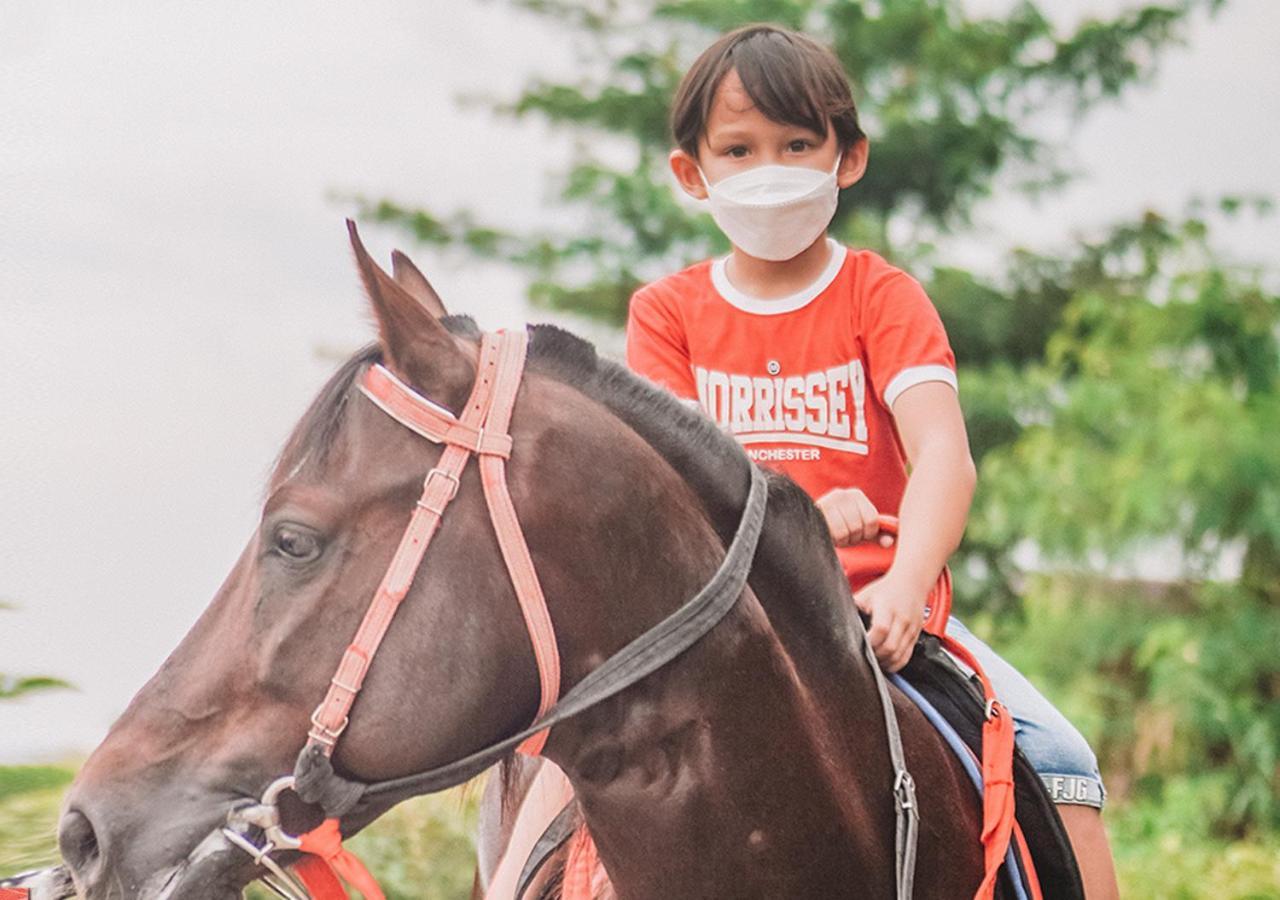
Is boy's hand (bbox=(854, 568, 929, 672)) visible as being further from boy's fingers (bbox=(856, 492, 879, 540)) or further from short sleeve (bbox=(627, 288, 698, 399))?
short sleeve (bbox=(627, 288, 698, 399))

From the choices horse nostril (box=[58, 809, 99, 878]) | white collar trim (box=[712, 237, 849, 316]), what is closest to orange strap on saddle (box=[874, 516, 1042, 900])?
white collar trim (box=[712, 237, 849, 316])

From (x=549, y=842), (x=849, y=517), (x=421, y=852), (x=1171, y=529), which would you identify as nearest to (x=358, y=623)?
(x=549, y=842)

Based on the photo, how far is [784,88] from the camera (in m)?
2.47

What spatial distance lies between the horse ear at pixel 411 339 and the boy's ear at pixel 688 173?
0.94 m

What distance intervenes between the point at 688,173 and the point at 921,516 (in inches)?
33.7

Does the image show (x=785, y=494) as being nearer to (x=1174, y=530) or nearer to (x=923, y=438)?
(x=923, y=438)

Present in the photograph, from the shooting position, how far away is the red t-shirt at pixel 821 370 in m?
2.61

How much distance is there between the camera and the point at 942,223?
10.9 meters

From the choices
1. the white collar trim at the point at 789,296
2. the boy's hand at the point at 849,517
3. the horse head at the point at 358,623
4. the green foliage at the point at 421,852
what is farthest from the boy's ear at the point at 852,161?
the green foliage at the point at 421,852

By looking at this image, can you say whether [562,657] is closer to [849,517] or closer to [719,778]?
[719,778]

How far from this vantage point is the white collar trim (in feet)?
8.77

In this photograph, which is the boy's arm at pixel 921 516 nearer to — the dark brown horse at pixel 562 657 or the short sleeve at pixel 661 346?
the dark brown horse at pixel 562 657

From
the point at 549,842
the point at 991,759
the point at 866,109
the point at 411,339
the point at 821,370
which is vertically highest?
the point at 866,109

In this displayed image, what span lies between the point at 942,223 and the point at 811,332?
8683 millimetres
